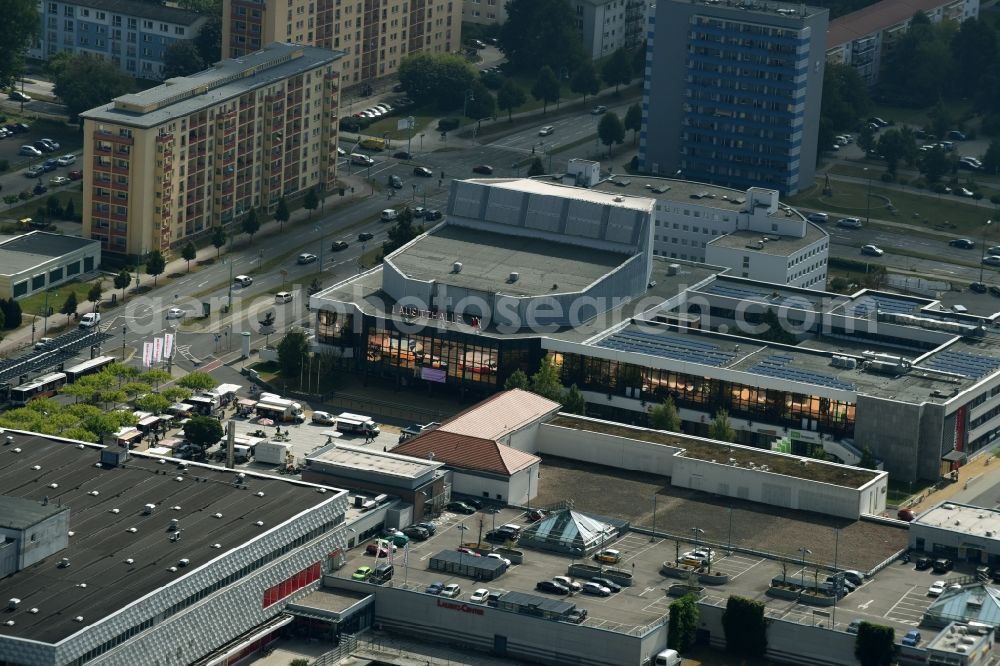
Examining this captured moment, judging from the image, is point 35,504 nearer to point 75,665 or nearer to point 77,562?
point 77,562

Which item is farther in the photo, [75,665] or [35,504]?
[35,504]

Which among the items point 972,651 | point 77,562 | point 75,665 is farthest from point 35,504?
point 972,651

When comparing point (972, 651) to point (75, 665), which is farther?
point (972, 651)

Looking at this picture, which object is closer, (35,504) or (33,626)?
(33,626)

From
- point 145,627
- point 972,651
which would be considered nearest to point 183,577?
point 145,627

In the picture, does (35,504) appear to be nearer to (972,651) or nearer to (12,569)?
(12,569)

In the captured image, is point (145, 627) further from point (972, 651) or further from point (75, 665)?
point (972, 651)

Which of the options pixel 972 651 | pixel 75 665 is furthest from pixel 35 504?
pixel 972 651
